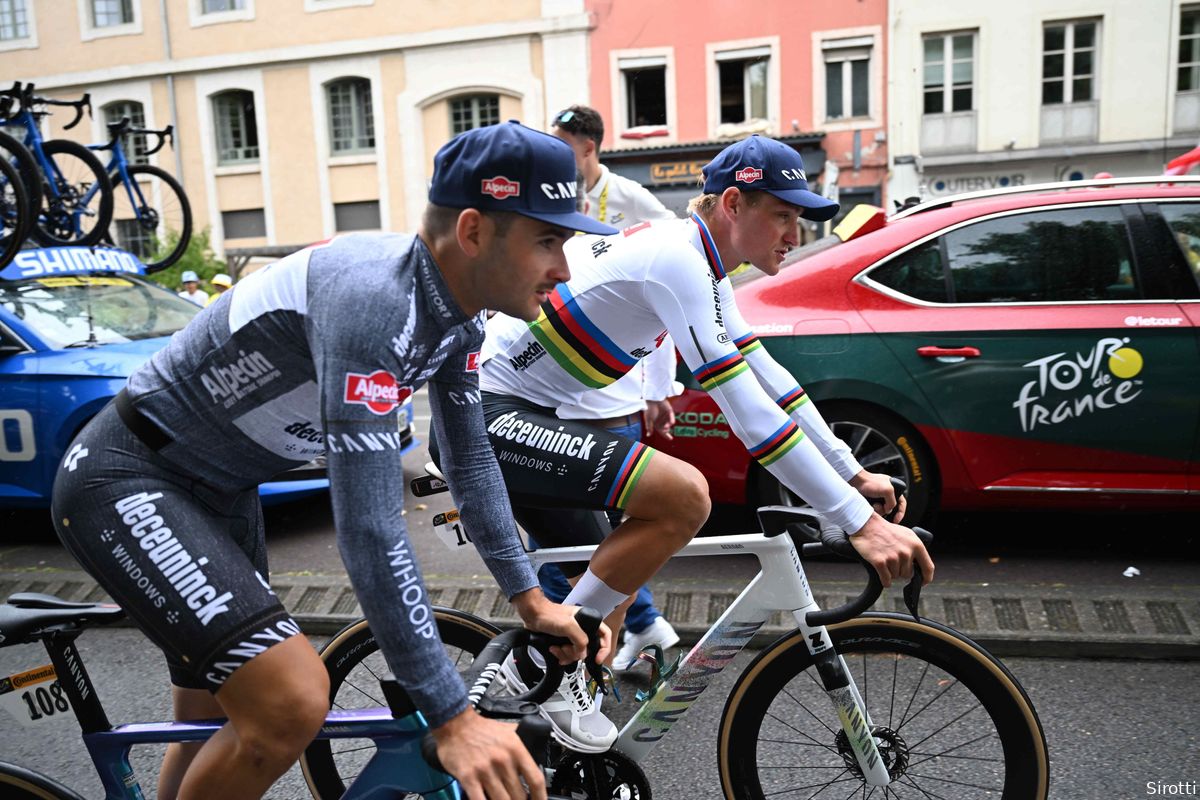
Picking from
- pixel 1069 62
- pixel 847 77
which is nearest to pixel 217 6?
pixel 847 77

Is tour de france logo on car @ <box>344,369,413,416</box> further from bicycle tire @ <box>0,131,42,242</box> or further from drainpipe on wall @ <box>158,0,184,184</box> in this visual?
drainpipe on wall @ <box>158,0,184,184</box>

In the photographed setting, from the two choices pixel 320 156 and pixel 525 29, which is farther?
pixel 320 156

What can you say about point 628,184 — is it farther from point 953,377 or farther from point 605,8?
point 605,8

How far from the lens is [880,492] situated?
258 centimetres

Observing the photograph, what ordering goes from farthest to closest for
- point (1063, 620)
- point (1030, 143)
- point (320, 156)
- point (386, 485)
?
point (320, 156) → point (1030, 143) → point (1063, 620) → point (386, 485)

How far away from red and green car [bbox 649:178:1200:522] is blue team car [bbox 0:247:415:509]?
2.81 meters

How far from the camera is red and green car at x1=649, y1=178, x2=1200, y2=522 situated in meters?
4.51

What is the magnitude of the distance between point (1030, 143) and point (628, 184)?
66.2ft

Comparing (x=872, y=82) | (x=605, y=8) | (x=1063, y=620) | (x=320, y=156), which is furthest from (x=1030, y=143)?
(x=1063, y=620)

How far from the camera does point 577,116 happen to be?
17.7 feet

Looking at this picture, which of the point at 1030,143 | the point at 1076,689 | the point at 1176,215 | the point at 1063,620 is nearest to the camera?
the point at 1076,689

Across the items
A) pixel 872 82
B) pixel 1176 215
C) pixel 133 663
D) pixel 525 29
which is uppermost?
pixel 525 29

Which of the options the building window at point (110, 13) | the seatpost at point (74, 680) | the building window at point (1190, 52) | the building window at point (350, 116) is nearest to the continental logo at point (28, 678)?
the seatpost at point (74, 680)

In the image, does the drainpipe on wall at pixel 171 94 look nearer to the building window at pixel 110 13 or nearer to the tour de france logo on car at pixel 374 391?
the building window at pixel 110 13
